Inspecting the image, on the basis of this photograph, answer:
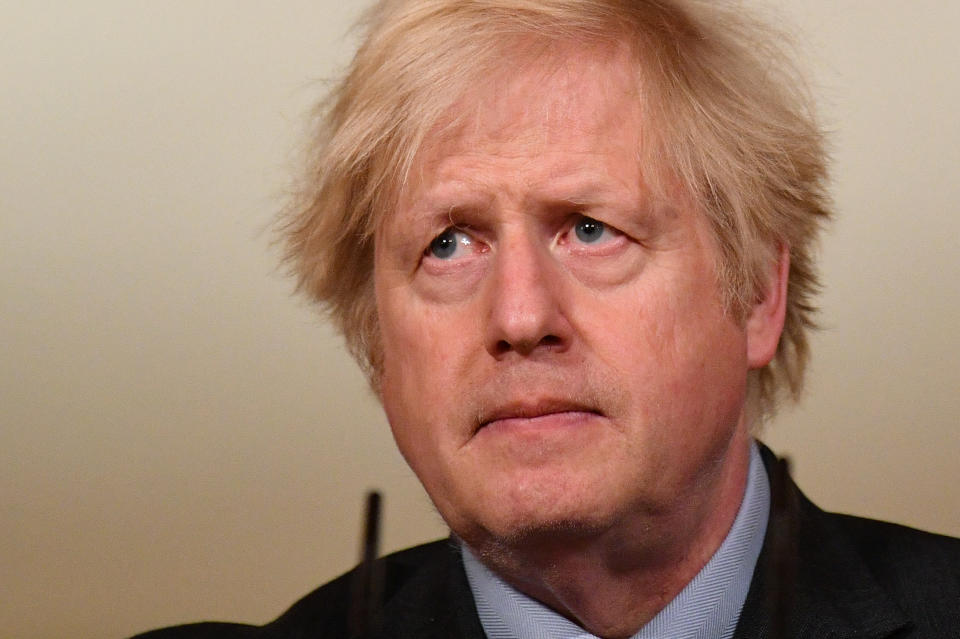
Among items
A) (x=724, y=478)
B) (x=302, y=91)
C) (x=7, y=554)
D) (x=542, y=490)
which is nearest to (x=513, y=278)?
(x=542, y=490)

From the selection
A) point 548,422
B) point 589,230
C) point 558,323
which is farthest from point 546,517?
point 589,230

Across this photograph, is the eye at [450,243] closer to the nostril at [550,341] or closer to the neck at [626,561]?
the nostril at [550,341]

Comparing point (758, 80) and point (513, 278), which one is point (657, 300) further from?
point (758, 80)

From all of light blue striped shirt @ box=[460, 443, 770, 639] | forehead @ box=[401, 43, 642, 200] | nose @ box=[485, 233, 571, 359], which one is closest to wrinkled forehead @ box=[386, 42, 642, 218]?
forehead @ box=[401, 43, 642, 200]

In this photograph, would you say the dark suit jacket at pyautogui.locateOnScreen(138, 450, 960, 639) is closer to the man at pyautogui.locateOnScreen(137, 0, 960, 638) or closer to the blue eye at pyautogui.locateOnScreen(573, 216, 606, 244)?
the man at pyautogui.locateOnScreen(137, 0, 960, 638)

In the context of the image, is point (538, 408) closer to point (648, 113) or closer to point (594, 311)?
point (594, 311)

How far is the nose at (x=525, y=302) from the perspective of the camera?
1.92 m

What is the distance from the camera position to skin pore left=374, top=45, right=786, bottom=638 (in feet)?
6.40

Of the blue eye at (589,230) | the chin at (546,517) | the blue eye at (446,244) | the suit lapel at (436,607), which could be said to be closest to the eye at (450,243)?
the blue eye at (446,244)

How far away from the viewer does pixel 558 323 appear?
1.95 m

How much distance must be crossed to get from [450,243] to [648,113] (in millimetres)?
277

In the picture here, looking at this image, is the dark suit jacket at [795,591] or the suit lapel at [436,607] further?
the suit lapel at [436,607]

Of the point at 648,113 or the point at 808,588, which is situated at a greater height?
the point at 648,113

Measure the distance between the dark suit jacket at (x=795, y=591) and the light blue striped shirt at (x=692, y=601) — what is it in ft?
0.06
